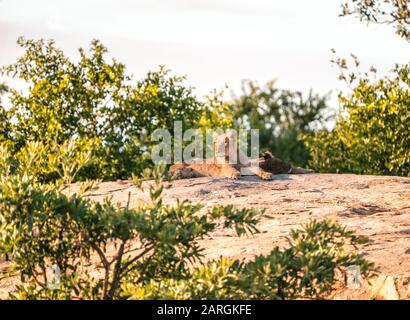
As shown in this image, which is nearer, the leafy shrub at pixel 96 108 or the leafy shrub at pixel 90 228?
the leafy shrub at pixel 90 228

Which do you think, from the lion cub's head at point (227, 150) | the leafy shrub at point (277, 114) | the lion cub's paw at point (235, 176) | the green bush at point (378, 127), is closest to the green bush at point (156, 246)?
the lion cub's paw at point (235, 176)

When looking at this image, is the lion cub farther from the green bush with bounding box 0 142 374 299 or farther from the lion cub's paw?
the green bush with bounding box 0 142 374 299

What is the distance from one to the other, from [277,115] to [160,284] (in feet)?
163

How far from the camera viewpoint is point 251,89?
6056cm

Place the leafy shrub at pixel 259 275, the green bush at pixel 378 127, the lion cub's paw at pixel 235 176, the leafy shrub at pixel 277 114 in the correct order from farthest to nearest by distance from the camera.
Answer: the leafy shrub at pixel 277 114 → the green bush at pixel 378 127 → the lion cub's paw at pixel 235 176 → the leafy shrub at pixel 259 275

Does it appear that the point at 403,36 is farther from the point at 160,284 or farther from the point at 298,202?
the point at 160,284

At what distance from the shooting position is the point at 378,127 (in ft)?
77.6

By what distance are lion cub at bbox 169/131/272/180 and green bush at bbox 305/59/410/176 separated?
6957mm

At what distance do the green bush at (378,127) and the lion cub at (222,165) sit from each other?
6.96 metres

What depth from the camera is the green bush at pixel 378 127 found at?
918 inches

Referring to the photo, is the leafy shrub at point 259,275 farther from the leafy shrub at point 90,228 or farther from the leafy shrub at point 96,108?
the leafy shrub at point 96,108

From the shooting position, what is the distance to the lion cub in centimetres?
1742
